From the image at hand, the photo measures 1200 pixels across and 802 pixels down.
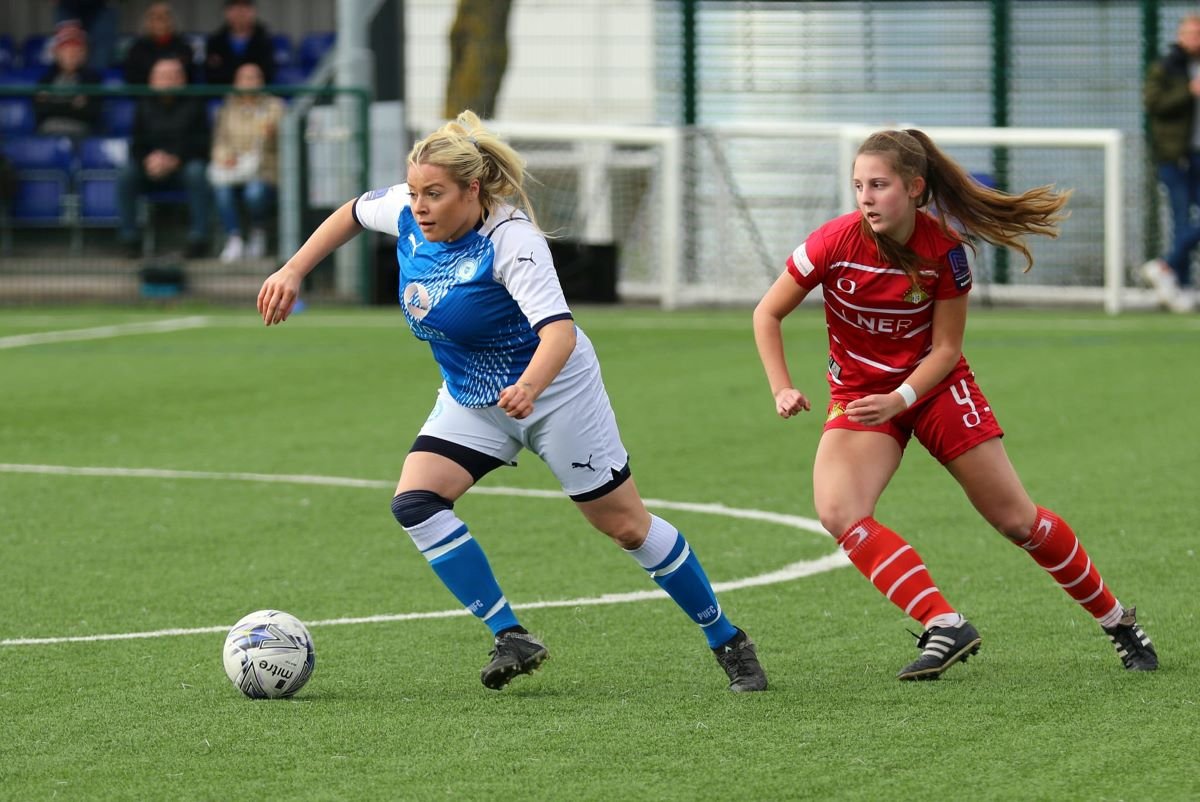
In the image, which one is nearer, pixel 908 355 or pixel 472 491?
pixel 908 355

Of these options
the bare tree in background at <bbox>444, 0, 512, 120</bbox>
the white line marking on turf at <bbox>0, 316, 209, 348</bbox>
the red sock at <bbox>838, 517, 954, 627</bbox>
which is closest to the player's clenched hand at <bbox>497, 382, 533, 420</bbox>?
the red sock at <bbox>838, 517, 954, 627</bbox>

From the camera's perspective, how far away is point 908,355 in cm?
564

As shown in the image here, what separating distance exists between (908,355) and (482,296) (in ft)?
3.93

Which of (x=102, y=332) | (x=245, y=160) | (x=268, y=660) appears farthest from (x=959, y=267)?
(x=245, y=160)

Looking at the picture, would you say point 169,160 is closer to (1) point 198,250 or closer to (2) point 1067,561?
(1) point 198,250

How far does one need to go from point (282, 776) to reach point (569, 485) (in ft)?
4.31

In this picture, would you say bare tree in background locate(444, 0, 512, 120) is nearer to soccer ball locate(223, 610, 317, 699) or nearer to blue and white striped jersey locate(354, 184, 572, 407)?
blue and white striped jersey locate(354, 184, 572, 407)

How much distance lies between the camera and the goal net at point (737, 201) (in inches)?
737

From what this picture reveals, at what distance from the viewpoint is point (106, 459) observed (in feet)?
34.0

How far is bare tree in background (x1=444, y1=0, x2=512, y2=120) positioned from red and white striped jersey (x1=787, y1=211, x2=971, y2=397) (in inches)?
634

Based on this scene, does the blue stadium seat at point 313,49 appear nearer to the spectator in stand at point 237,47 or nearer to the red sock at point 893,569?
the spectator in stand at point 237,47

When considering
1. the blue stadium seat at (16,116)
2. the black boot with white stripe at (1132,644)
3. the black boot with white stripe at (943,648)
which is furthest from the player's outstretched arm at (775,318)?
the blue stadium seat at (16,116)

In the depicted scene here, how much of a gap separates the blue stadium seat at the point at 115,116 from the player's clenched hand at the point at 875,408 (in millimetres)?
15191

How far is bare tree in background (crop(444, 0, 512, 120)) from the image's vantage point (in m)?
21.5
